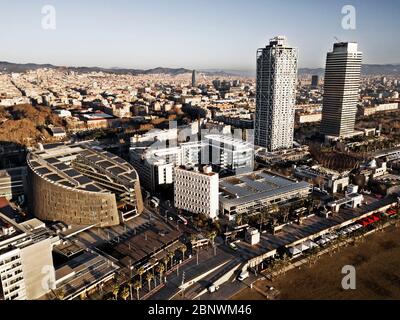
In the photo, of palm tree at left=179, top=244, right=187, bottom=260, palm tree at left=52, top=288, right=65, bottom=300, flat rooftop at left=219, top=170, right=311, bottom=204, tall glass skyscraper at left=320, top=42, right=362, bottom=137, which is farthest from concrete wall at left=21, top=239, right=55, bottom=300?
tall glass skyscraper at left=320, top=42, right=362, bottom=137

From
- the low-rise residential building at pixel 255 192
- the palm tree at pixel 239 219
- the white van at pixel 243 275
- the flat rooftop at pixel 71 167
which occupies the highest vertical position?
the flat rooftop at pixel 71 167

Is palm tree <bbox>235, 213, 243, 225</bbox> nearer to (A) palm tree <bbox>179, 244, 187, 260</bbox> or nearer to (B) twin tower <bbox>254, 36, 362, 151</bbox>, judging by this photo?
(A) palm tree <bbox>179, 244, 187, 260</bbox>

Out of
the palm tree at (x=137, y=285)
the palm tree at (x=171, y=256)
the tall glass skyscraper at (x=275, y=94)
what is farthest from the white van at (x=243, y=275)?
the tall glass skyscraper at (x=275, y=94)

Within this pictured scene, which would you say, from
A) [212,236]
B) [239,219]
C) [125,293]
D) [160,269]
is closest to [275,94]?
[239,219]

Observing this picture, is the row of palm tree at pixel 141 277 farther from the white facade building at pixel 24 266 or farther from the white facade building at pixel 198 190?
the white facade building at pixel 198 190

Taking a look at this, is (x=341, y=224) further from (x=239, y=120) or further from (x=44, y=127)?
(x=44, y=127)

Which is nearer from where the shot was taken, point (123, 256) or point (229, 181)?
point (123, 256)

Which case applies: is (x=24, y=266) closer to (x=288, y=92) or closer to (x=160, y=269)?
(x=160, y=269)
